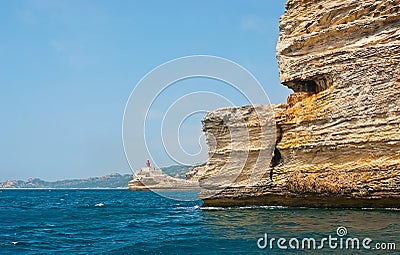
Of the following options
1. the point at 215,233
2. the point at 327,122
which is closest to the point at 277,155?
the point at 327,122

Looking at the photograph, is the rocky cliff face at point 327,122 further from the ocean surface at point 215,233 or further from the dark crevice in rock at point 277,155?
the ocean surface at point 215,233

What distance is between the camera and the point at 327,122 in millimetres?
23172

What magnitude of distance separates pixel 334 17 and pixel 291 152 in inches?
327

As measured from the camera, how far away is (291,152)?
24.8 meters

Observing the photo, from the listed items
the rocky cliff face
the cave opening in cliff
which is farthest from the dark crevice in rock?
the cave opening in cliff

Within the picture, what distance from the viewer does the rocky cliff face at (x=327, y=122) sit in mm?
21141

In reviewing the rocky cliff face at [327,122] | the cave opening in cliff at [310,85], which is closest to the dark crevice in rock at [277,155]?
the rocky cliff face at [327,122]

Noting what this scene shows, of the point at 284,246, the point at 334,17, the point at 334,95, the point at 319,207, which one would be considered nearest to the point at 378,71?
the point at 334,95

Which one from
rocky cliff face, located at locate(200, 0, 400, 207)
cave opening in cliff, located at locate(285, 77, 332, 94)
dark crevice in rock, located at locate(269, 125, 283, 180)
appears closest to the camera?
rocky cliff face, located at locate(200, 0, 400, 207)

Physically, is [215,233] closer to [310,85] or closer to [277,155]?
[277,155]

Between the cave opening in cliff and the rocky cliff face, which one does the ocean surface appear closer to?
the rocky cliff face

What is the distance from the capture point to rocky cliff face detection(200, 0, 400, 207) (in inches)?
832

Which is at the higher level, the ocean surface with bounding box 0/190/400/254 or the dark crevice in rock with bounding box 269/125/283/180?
the dark crevice in rock with bounding box 269/125/283/180

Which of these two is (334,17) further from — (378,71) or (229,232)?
(229,232)
